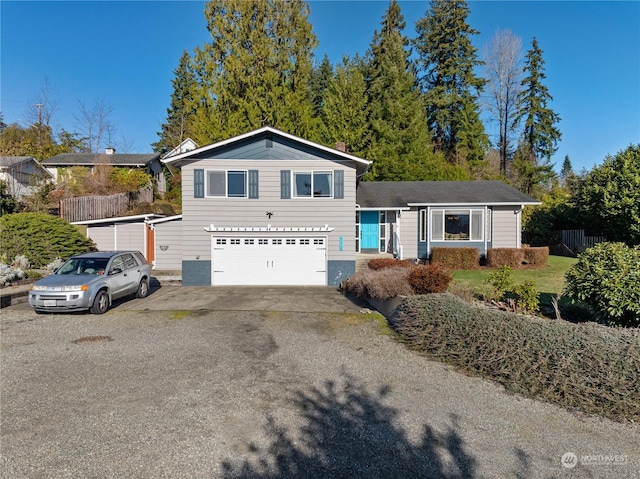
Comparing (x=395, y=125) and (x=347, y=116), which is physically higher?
(x=347, y=116)

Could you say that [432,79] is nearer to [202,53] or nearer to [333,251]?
[202,53]

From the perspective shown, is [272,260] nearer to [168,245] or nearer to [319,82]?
[168,245]

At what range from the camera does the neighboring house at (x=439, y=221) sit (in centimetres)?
1892

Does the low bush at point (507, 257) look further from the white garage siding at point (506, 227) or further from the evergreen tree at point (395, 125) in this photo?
the evergreen tree at point (395, 125)

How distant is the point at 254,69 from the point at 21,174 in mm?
18119

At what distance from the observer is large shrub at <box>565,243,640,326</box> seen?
6273 mm

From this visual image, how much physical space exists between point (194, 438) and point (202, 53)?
3125 centimetres

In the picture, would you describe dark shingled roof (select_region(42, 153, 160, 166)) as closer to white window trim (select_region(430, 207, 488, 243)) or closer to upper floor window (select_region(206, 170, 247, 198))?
upper floor window (select_region(206, 170, 247, 198))

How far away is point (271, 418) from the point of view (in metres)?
4.36

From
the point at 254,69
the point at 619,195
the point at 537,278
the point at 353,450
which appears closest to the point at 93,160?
the point at 254,69

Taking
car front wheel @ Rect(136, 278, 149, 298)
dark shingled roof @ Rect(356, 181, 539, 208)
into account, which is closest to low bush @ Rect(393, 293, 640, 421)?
car front wheel @ Rect(136, 278, 149, 298)

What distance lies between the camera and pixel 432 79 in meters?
38.4

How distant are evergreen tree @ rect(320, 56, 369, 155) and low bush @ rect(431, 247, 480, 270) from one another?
14565 millimetres

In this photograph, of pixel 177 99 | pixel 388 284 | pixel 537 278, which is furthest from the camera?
pixel 177 99
